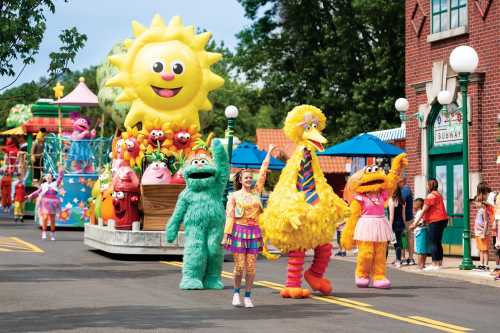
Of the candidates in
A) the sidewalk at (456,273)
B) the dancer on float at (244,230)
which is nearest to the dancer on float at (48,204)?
the sidewalk at (456,273)

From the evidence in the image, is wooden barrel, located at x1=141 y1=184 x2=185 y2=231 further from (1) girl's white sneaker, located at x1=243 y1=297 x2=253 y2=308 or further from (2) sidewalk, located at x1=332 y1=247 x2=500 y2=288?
(1) girl's white sneaker, located at x1=243 y1=297 x2=253 y2=308

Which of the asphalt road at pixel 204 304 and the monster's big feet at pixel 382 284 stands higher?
the monster's big feet at pixel 382 284

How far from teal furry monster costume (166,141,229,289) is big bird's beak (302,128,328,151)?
1.58 m

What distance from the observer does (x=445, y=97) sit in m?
21.8

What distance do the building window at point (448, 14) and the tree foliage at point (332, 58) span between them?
17.3 meters

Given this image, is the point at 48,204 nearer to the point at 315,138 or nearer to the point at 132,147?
the point at 132,147

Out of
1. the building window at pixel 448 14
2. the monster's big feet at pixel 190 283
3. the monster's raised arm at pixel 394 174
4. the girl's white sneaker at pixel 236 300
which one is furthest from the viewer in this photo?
the building window at pixel 448 14

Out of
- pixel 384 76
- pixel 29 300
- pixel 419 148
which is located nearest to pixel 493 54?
pixel 419 148

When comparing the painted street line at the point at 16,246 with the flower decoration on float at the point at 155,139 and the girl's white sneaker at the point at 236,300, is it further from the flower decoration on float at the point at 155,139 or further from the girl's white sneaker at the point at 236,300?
the girl's white sneaker at the point at 236,300

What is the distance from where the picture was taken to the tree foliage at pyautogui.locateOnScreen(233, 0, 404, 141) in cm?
4262

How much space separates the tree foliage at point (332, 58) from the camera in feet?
140

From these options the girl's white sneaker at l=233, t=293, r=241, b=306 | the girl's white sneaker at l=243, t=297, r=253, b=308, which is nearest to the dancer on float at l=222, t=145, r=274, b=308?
the girl's white sneaker at l=233, t=293, r=241, b=306

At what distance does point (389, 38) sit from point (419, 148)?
20285 mm

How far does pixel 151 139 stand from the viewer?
71.2ft
